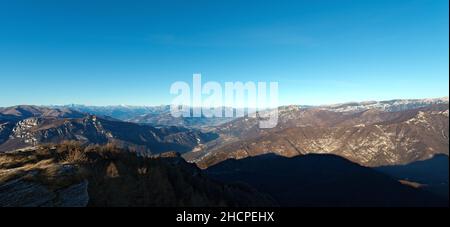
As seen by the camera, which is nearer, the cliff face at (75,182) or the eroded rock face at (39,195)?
the eroded rock face at (39,195)

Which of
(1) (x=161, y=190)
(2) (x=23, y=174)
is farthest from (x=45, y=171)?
(1) (x=161, y=190)

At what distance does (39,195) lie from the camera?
991 inches

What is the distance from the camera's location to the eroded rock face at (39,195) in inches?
945

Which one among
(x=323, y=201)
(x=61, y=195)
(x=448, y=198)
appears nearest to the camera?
(x=448, y=198)

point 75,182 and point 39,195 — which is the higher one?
point 75,182

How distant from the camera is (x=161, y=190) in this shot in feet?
122

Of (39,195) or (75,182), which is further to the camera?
(75,182)

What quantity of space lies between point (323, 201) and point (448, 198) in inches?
7679

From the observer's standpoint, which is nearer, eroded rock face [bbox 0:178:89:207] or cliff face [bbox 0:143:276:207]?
eroded rock face [bbox 0:178:89:207]

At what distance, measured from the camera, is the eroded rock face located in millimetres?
24016
